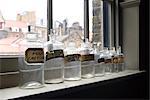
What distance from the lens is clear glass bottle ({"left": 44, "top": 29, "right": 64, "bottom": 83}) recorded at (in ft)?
3.45

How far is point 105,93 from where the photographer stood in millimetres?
1303

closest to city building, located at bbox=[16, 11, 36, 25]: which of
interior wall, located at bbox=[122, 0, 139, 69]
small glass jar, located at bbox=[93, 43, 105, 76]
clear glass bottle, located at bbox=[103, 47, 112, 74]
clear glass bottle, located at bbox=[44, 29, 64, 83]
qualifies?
clear glass bottle, located at bbox=[44, 29, 64, 83]

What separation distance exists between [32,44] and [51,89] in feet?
0.80

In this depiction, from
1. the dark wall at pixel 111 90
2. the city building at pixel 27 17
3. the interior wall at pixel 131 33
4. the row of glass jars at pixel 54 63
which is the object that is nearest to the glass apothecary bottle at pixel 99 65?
the row of glass jars at pixel 54 63

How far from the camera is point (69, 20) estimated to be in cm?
158

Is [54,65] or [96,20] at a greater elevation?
[96,20]

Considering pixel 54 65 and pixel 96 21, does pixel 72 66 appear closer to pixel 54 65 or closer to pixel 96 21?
pixel 54 65

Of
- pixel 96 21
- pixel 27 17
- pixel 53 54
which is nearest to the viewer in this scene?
pixel 53 54

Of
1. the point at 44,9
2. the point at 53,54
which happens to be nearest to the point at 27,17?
the point at 44,9

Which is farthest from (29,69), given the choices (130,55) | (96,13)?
(130,55)

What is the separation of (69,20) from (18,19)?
46 cm

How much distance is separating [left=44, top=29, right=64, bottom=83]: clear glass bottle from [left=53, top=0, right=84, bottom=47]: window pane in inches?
11.2

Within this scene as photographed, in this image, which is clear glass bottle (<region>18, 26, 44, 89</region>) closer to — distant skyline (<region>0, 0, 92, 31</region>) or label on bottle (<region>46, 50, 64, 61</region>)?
label on bottle (<region>46, 50, 64, 61</region>)

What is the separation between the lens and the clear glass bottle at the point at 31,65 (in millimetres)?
922
